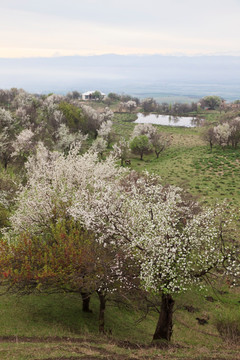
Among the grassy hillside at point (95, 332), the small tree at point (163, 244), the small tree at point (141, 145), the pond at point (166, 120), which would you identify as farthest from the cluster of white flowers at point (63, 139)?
the pond at point (166, 120)

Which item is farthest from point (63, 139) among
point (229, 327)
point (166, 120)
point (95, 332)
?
point (166, 120)

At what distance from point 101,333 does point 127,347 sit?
2.30 metres

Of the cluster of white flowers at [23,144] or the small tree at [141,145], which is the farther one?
the small tree at [141,145]

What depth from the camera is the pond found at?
5878 inches

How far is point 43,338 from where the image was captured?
17.5 m

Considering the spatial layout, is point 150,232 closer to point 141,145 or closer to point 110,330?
point 110,330

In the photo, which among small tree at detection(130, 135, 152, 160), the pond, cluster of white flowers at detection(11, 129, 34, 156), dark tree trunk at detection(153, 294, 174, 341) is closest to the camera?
dark tree trunk at detection(153, 294, 174, 341)

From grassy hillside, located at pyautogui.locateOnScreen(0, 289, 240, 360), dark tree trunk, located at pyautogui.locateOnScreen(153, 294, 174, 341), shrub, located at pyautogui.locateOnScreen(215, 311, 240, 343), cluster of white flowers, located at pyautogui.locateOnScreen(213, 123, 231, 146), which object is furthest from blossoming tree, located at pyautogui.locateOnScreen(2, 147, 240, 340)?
cluster of white flowers, located at pyautogui.locateOnScreen(213, 123, 231, 146)

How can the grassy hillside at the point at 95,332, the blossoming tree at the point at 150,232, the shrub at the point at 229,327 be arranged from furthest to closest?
1. the shrub at the point at 229,327
2. the blossoming tree at the point at 150,232
3. the grassy hillside at the point at 95,332

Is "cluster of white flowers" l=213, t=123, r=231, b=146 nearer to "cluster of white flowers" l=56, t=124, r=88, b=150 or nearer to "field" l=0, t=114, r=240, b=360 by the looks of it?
"cluster of white flowers" l=56, t=124, r=88, b=150

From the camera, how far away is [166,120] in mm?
160500

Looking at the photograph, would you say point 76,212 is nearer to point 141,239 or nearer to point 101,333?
point 141,239

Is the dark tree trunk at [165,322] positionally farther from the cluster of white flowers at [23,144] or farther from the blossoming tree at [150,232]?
the cluster of white flowers at [23,144]

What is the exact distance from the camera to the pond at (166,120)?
149300 millimetres
